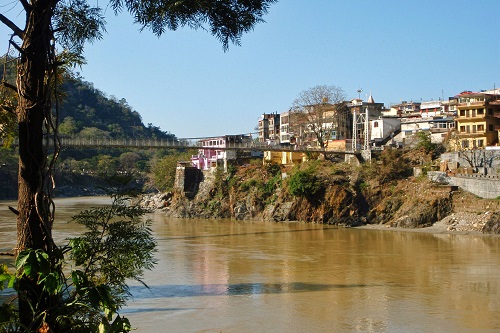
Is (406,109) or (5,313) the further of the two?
(406,109)

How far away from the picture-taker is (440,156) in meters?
31.0

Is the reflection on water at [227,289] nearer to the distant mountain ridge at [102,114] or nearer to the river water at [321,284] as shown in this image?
the river water at [321,284]

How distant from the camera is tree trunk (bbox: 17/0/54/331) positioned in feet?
11.9

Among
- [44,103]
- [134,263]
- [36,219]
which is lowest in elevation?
[134,263]

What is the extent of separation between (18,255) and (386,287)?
11.7 meters

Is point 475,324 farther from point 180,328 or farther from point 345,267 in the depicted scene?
point 345,267

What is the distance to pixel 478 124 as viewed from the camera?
31906 mm

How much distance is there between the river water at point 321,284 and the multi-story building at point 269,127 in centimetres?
3252

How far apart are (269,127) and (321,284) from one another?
44270 millimetres

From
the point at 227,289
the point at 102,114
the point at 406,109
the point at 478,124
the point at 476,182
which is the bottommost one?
the point at 227,289

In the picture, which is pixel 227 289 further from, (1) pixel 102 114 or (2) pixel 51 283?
(1) pixel 102 114

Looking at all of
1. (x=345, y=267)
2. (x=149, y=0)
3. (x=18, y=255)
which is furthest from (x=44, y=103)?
(x=345, y=267)

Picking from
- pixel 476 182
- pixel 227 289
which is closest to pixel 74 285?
pixel 227 289

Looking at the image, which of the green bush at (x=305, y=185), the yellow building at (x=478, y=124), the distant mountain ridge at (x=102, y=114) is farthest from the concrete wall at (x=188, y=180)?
the distant mountain ridge at (x=102, y=114)
